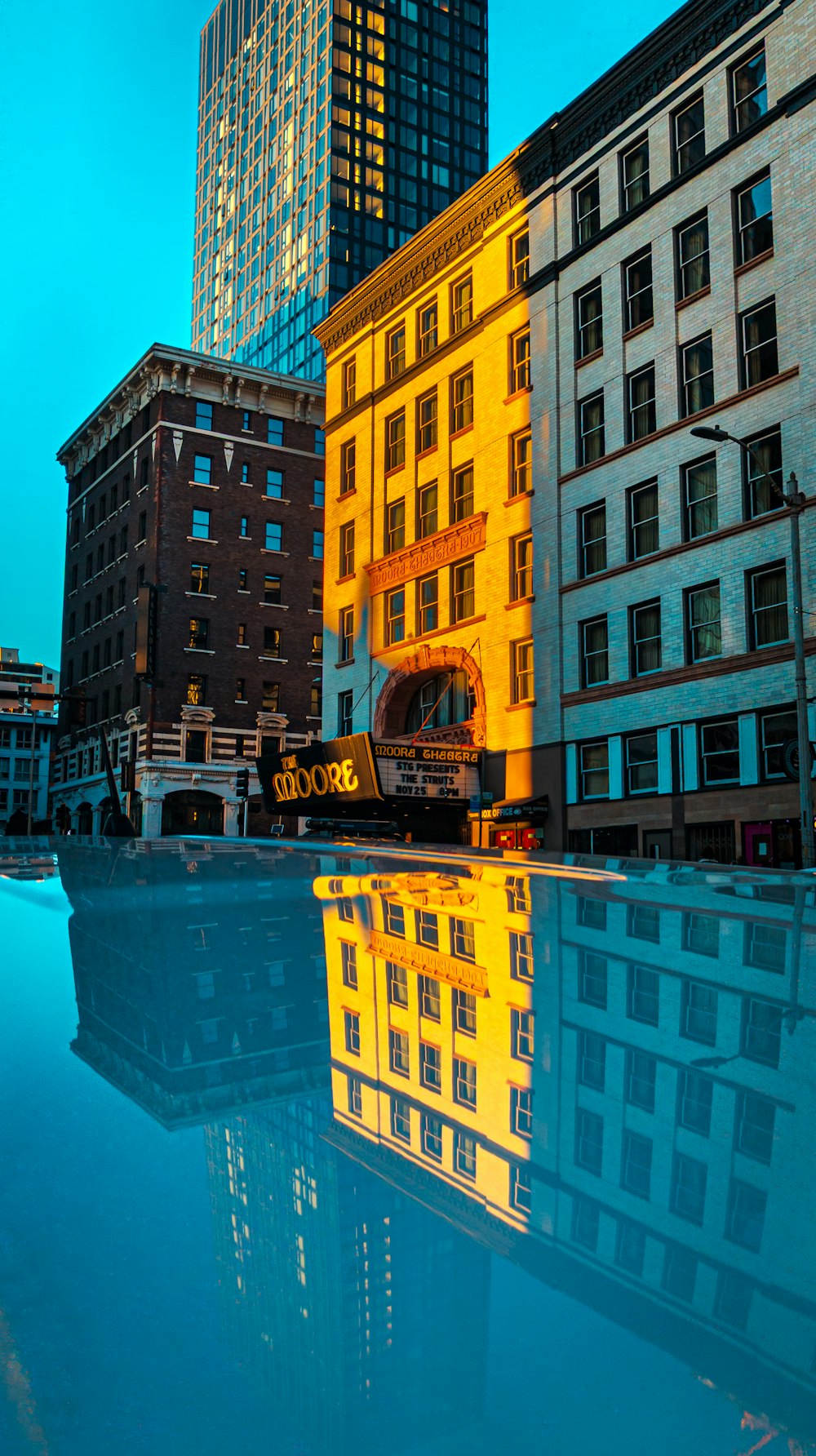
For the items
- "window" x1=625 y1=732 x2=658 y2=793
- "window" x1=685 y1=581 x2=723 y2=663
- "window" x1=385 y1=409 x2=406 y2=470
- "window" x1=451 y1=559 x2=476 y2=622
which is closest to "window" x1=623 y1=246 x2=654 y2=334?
"window" x1=685 y1=581 x2=723 y2=663


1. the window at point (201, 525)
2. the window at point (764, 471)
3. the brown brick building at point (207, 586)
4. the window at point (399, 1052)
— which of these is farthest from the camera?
the window at point (201, 525)

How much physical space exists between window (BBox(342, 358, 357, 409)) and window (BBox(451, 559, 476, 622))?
12040 millimetres

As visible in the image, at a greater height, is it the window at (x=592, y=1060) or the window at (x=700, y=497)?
the window at (x=700, y=497)

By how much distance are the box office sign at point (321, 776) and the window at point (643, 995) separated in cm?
3165

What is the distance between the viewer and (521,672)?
1444 inches

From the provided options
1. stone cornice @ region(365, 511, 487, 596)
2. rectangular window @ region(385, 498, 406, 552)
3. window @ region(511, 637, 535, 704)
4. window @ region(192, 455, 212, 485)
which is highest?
window @ region(192, 455, 212, 485)

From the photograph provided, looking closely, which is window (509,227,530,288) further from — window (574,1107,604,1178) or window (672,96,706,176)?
window (574,1107,604,1178)

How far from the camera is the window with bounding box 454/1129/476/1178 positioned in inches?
81.3

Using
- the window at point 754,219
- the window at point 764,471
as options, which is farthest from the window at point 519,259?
the window at point 764,471

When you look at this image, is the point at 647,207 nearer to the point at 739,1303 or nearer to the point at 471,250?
the point at 471,250

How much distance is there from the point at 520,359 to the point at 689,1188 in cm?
3846

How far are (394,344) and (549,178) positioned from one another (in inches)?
413

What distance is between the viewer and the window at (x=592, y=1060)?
97.7 inches

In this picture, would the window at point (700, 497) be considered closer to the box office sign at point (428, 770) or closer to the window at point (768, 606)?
the window at point (768, 606)
